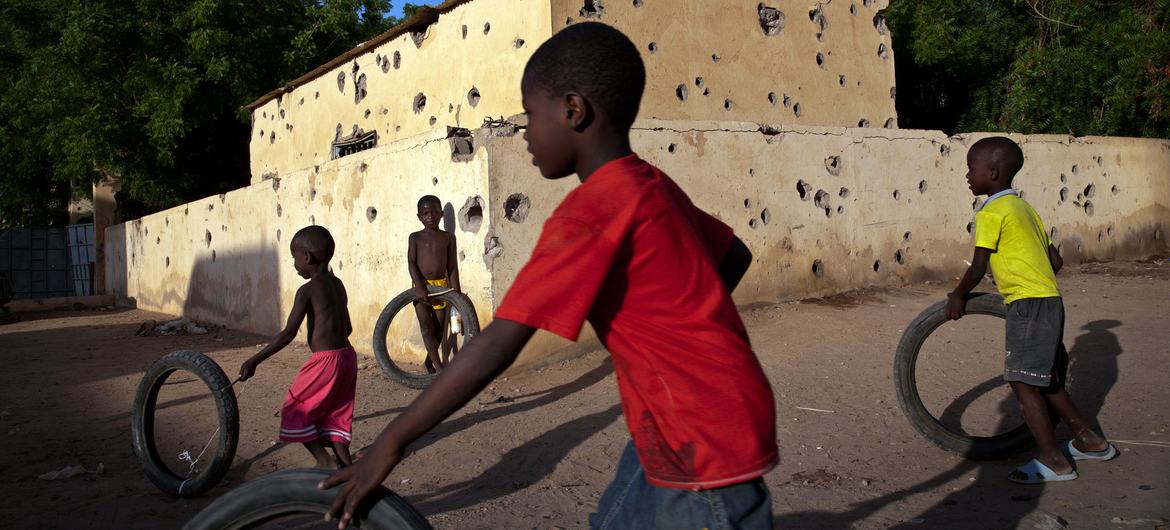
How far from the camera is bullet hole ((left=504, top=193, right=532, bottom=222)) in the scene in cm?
648

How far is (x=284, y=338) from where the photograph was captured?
4148 millimetres

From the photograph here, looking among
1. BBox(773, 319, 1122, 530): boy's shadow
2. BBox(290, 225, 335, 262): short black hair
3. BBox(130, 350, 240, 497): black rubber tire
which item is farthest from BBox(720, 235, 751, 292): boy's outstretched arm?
BBox(130, 350, 240, 497): black rubber tire

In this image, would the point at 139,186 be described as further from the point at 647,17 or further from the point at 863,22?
the point at 863,22

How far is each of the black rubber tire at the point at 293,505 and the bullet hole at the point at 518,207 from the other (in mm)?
4811

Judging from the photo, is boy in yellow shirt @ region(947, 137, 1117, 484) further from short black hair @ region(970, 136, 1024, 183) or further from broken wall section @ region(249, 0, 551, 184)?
broken wall section @ region(249, 0, 551, 184)

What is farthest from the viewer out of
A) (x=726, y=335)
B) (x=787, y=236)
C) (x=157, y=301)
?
(x=157, y=301)

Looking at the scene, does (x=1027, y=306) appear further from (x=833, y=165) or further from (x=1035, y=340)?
(x=833, y=165)

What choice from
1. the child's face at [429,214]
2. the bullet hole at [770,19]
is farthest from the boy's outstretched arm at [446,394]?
the bullet hole at [770,19]

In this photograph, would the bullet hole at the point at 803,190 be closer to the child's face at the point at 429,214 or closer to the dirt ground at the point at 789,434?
the dirt ground at the point at 789,434

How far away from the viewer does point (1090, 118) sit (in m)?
13.9

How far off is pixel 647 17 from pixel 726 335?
7.43 meters

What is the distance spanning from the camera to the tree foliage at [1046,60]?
12.9 m

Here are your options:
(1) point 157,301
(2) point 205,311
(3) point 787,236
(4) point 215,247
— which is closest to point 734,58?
(3) point 787,236

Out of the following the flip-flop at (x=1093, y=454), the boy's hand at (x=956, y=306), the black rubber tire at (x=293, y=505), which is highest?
the boy's hand at (x=956, y=306)
